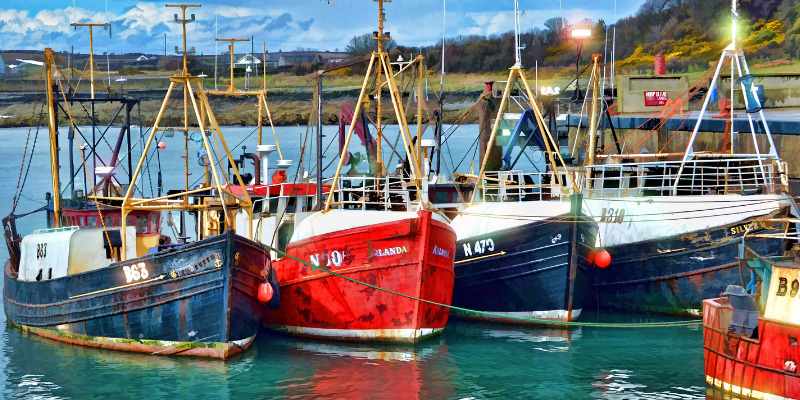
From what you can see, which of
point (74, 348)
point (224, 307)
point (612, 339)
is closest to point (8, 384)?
point (74, 348)

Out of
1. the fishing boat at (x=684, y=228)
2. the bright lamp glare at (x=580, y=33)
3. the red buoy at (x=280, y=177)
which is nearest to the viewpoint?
the fishing boat at (x=684, y=228)

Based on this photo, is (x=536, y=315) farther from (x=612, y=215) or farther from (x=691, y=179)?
(x=691, y=179)

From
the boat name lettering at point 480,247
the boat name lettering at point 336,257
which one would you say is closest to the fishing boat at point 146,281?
the boat name lettering at point 336,257

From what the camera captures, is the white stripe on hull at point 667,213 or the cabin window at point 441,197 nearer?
the white stripe on hull at point 667,213

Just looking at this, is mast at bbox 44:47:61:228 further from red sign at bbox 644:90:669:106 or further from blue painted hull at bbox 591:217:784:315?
red sign at bbox 644:90:669:106

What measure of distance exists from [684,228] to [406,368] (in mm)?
7924

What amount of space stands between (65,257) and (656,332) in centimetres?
1314

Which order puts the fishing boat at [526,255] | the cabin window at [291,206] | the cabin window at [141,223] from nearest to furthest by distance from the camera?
the fishing boat at [526,255], the cabin window at [141,223], the cabin window at [291,206]

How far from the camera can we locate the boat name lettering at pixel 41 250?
23617 mm

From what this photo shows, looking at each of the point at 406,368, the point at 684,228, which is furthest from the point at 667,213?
the point at 406,368

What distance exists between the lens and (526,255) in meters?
24.5

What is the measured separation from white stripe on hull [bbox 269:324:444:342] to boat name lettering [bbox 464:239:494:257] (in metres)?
2.36

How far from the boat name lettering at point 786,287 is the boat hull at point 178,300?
981 centimetres

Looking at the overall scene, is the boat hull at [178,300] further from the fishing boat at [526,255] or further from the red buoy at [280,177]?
the fishing boat at [526,255]
